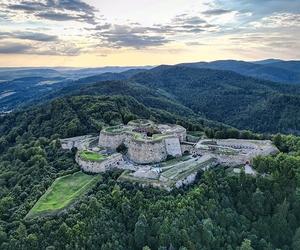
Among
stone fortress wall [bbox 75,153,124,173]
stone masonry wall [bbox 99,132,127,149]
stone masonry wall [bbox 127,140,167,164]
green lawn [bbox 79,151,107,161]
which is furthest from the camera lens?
stone masonry wall [bbox 99,132,127,149]

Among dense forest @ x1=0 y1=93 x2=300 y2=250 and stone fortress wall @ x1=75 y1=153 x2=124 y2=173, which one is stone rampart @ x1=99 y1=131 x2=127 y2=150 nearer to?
stone fortress wall @ x1=75 y1=153 x2=124 y2=173

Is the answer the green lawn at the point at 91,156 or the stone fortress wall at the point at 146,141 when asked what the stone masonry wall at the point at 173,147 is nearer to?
the stone fortress wall at the point at 146,141

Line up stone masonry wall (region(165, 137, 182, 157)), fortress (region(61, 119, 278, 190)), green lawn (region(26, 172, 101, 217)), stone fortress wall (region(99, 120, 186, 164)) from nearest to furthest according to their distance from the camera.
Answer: green lawn (region(26, 172, 101, 217)) < fortress (region(61, 119, 278, 190)) < stone fortress wall (region(99, 120, 186, 164)) < stone masonry wall (region(165, 137, 182, 157))

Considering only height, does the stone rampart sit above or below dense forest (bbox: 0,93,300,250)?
above

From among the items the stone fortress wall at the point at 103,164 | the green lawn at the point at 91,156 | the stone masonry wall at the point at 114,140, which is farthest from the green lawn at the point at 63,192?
the stone masonry wall at the point at 114,140

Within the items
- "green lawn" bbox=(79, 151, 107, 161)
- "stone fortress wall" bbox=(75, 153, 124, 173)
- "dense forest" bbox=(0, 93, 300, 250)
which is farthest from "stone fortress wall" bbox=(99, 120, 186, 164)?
"dense forest" bbox=(0, 93, 300, 250)

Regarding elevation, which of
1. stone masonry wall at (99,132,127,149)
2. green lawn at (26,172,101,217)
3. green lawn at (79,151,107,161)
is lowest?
green lawn at (26,172,101,217)

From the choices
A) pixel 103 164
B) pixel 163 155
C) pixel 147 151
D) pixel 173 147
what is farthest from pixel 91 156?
pixel 173 147
